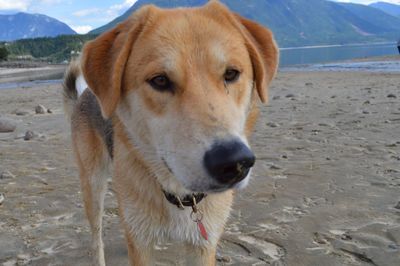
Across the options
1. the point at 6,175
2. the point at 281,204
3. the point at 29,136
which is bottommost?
the point at 29,136

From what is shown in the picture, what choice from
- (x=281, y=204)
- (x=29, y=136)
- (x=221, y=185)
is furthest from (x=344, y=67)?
(x=221, y=185)

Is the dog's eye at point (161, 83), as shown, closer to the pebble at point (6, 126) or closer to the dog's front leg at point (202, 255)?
the dog's front leg at point (202, 255)

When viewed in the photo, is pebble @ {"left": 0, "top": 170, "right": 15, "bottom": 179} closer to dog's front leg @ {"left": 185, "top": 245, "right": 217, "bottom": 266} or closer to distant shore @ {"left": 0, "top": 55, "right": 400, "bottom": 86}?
dog's front leg @ {"left": 185, "top": 245, "right": 217, "bottom": 266}

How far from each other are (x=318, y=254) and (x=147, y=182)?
1.69 m

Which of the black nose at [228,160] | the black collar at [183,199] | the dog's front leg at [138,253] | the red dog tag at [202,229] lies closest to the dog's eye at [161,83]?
the black nose at [228,160]

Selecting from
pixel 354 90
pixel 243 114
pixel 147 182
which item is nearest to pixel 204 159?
pixel 243 114

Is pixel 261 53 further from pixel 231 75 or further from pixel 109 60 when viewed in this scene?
pixel 109 60

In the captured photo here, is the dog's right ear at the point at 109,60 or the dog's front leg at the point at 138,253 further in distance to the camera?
the dog's front leg at the point at 138,253

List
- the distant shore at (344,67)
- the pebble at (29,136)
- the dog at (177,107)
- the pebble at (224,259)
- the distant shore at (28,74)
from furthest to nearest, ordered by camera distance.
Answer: the distant shore at (28,74) → the distant shore at (344,67) → the pebble at (29,136) → the pebble at (224,259) → the dog at (177,107)

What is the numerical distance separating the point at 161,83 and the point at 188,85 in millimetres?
206

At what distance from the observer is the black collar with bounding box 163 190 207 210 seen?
9.93ft

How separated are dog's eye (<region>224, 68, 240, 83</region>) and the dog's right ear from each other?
751mm

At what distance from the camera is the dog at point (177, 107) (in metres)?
2.38

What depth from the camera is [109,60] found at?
9.96 ft
